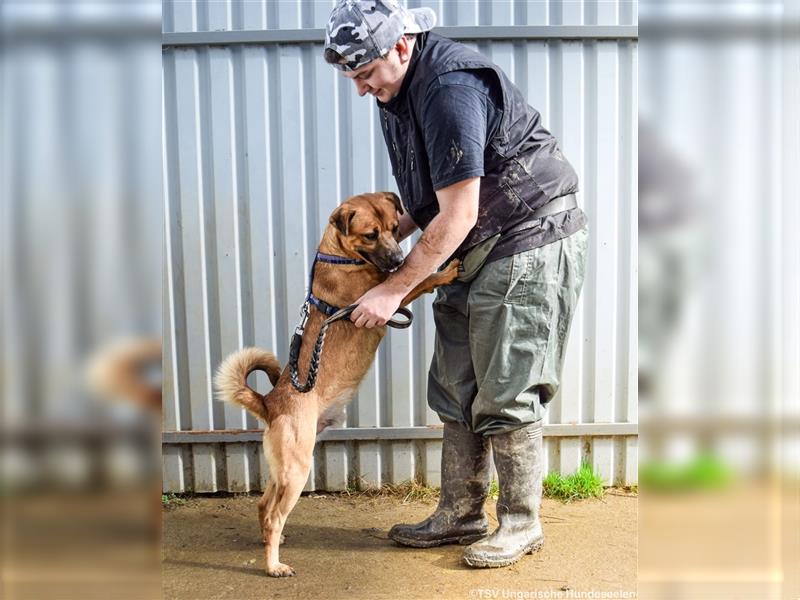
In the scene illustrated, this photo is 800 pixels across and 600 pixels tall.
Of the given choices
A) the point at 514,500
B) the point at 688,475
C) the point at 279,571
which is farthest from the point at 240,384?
the point at 688,475

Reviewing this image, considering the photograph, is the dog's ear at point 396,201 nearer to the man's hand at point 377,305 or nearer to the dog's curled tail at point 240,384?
the man's hand at point 377,305

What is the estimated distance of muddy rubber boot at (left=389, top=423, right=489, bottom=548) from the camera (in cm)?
306

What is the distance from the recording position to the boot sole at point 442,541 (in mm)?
3113

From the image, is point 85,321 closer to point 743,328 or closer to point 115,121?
point 115,121

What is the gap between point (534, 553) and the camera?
9.90ft

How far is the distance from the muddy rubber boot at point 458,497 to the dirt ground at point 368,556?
0.06 m

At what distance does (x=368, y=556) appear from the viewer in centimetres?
307

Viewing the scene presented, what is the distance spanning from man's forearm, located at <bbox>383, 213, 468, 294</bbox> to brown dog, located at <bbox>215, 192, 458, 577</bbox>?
0.11 metres

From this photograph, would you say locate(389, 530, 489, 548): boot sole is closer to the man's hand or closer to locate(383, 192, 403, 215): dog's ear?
the man's hand

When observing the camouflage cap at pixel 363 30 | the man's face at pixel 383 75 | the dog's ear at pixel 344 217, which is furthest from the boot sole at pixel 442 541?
the camouflage cap at pixel 363 30

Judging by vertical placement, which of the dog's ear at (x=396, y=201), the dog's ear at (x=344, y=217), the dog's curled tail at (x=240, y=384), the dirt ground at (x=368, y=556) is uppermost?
the dog's ear at (x=396, y=201)

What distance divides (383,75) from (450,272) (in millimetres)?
823

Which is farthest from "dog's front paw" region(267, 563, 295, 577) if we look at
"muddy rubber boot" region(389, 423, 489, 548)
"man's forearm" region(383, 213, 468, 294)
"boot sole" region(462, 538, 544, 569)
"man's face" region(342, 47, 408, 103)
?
"man's face" region(342, 47, 408, 103)

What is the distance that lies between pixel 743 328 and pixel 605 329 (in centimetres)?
254
